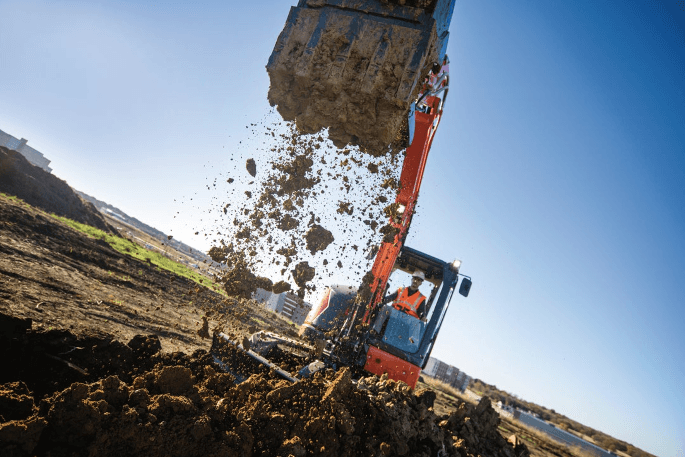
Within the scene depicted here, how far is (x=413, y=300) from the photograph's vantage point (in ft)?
19.3

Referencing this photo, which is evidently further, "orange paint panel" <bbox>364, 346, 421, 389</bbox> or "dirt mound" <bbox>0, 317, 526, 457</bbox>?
"orange paint panel" <bbox>364, 346, 421, 389</bbox>

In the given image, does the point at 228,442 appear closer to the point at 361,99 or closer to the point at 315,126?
the point at 315,126

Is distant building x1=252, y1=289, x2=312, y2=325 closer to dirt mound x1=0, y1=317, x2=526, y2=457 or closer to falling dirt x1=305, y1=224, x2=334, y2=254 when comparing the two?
falling dirt x1=305, y1=224, x2=334, y2=254

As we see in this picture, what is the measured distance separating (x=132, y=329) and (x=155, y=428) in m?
4.79

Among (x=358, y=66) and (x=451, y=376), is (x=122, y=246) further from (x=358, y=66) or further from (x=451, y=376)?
(x=451, y=376)

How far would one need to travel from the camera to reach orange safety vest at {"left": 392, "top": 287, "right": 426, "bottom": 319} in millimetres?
5742

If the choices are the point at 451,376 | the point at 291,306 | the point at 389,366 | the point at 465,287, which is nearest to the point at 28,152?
the point at 291,306

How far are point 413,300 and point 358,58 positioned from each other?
443 cm

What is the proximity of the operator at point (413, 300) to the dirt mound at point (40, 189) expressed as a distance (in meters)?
22.5

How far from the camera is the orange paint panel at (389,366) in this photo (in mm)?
4891

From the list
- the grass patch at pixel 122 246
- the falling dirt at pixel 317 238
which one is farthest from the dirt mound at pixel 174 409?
the grass patch at pixel 122 246

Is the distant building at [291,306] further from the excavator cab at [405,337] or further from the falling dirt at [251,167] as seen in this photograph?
the falling dirt at [251,167]

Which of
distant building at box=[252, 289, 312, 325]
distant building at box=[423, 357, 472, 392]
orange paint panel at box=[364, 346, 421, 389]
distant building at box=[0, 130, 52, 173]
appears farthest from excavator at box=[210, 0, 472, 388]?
distant building at box=[0, 130, 52, 173]

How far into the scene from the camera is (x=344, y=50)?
250 centimetres
